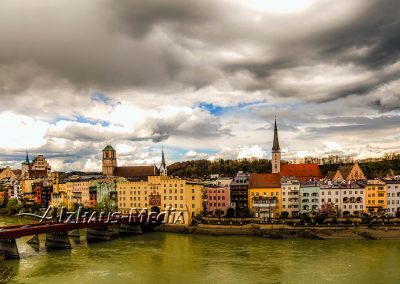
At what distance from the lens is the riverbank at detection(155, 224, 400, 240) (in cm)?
4138

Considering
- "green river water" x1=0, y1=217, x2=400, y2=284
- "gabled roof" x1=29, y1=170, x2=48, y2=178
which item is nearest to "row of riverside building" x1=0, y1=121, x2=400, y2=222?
"green river water" x1=0, y1=217, x2=400, y2=284

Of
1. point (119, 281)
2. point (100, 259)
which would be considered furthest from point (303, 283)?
point (100, 259)

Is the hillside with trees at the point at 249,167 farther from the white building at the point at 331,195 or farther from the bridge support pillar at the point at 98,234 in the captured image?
the bridge support pillar at the point at 98,234

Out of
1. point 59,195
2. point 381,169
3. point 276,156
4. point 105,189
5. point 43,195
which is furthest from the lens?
point 381,169

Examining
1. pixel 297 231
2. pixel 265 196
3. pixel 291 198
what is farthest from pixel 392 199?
pixel 297 231

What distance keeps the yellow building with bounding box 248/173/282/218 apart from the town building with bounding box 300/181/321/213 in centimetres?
290

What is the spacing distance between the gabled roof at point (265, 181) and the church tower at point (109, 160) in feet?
153

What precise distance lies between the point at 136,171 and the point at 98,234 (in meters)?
49.1

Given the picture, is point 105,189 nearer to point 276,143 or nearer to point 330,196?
point 276,143

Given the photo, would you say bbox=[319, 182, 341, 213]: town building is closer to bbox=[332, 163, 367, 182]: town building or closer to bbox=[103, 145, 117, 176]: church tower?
bbox=[332, 163, 367, 182]: town building

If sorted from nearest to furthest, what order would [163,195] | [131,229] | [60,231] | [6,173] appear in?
[60,231] → [131,229] → [163,195] → [6,173]

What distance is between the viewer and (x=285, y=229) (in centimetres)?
4438

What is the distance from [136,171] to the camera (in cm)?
9156

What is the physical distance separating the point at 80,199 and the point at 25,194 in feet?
68.2
